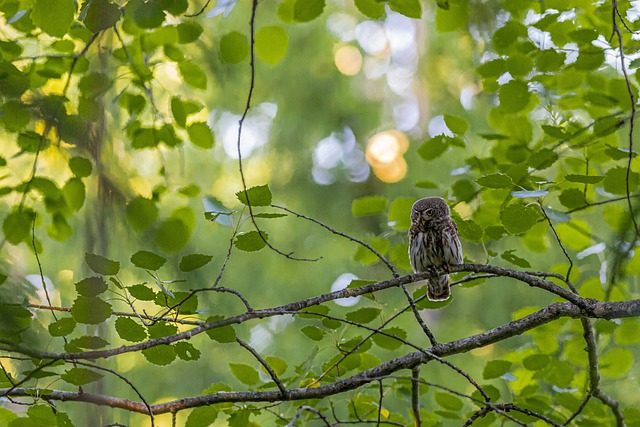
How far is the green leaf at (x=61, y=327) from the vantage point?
193 cm

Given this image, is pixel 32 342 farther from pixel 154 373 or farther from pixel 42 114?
pixel 154 373

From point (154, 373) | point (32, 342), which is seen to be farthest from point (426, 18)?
point (32, 342)

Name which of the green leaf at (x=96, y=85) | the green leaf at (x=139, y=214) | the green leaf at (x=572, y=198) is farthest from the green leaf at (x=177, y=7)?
the green leaf at (x=572, y=198)

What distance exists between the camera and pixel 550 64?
273cm

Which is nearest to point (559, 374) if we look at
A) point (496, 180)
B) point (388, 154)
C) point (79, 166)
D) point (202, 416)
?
point (496, 180)

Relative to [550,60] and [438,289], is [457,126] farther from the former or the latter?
[438,289]

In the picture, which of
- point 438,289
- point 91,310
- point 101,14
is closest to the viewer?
point 91,310

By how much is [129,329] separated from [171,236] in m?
0.32

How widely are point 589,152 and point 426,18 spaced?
4.15 metres

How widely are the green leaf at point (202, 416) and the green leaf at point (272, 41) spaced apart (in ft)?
3.85

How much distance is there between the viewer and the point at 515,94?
2842 millimetres

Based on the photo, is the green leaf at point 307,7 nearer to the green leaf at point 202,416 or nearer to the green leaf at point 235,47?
the green leaf at point 235,47

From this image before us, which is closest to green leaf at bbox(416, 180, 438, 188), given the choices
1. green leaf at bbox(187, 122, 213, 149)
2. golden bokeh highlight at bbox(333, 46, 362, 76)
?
green leaf at bbox(187, 122, 213, 149)

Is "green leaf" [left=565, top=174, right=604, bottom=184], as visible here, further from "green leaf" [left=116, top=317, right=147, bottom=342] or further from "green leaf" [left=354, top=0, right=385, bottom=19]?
"green leaf" [left=116, top=317, right=147, bottom=342]
